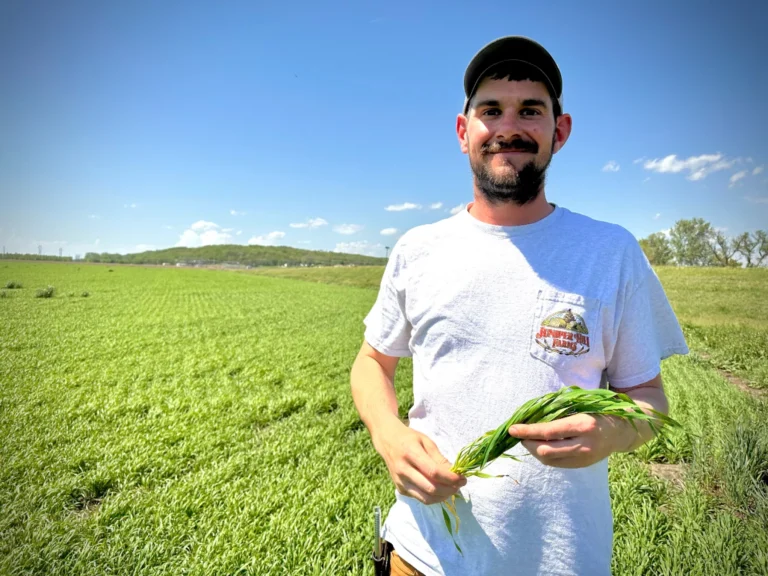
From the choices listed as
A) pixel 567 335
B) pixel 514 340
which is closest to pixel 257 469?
pixel 514 340

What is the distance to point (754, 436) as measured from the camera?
2.98 m

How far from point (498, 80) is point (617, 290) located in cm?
80

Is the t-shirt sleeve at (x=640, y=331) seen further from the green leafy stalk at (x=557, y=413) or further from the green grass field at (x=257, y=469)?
the green grass field at (x=257, y=469)

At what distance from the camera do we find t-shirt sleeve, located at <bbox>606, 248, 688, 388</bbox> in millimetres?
1127

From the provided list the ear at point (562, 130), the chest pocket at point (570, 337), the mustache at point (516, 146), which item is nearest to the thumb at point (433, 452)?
the chest pocket at point (570, 337)

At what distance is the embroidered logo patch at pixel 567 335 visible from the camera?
1.13m

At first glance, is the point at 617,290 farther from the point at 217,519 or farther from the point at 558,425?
the point at 217,519

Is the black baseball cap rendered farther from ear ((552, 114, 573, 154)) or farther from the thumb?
the thumb

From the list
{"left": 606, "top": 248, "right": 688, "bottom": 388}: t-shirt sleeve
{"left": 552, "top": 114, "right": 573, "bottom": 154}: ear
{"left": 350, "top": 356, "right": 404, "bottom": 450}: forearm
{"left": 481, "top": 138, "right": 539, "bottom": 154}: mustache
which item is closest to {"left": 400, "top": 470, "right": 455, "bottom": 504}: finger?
{"left": 350, "top": 356, "right": 404, "bottom": 450}: forearm

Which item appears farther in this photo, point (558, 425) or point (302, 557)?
point (302, 557)

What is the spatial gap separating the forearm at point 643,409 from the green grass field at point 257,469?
7.47 ft

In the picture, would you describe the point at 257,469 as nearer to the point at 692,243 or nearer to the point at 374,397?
the point at 374,397

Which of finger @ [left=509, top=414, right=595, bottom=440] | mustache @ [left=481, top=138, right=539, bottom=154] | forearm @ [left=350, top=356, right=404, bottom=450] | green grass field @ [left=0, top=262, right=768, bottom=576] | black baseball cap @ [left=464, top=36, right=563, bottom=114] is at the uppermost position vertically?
black baseball cap @ [left=464, top=36, right=563, bottom=114]

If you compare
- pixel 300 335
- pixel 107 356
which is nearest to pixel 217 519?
pixel 107 356
